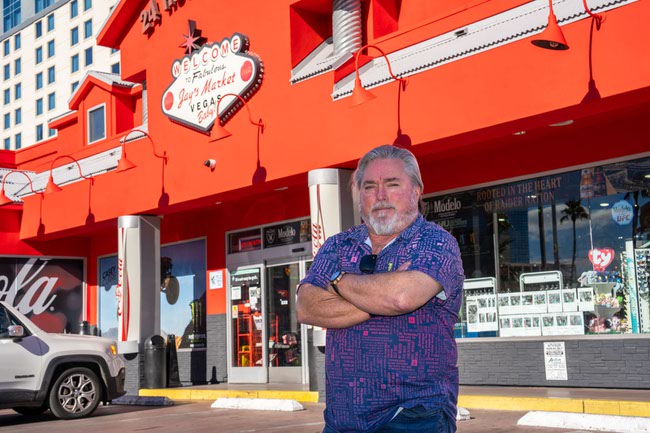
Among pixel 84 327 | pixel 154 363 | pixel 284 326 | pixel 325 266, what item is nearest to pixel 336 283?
pixel 325 266

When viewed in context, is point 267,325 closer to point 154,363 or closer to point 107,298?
point 154,363

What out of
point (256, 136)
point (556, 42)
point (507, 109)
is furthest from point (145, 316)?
point (556, 42)

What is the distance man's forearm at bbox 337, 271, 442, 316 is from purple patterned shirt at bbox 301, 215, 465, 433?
54 mm

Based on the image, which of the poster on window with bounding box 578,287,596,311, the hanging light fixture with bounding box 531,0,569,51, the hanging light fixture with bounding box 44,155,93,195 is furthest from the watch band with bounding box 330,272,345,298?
the hanging light fixture with bounding box 44,155,93,195

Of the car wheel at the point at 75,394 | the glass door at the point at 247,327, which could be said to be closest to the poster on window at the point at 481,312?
the glass door at the point at 247,327

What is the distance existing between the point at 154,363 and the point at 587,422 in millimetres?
9890

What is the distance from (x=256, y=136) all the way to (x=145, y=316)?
5.00 metres

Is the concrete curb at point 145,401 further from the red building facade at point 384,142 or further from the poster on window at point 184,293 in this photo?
the poster on window at point 184,293

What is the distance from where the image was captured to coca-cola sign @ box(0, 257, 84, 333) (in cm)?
2180

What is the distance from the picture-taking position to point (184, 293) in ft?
65.4

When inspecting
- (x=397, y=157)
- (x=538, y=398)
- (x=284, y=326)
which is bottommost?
(x=538, y=398)

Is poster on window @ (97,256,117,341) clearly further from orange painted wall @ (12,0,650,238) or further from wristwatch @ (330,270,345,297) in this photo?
wristwatch @ (330,270,345,297)

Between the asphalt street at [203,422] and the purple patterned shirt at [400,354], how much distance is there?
22.4ft

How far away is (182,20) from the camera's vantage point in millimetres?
17219
